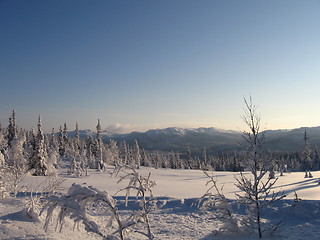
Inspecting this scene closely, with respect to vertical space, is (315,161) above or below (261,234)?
below

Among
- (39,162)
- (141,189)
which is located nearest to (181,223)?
(141,189)

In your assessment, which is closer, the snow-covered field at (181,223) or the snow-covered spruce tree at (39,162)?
the snow-covered field at (181,223)

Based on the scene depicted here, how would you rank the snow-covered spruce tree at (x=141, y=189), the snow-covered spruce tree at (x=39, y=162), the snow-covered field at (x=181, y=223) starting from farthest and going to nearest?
the snow-covered spruce tree at (x=39, y=162), the snow-covered field at (x=181, y=223), the snow-covered spruce tree at (x=141, y=189)

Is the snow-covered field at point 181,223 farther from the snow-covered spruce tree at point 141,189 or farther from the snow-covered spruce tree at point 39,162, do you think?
the snow-covered spruce tree at point 39,162

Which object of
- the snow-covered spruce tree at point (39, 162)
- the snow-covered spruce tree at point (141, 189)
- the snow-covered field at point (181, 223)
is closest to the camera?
the snow-covered spruce tree at point (141, 189)

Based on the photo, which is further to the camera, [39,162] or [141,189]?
[39,162]

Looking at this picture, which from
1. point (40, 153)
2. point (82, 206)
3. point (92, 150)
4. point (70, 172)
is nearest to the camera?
point (82, 206)

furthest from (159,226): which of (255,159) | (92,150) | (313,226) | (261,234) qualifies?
(92,150)

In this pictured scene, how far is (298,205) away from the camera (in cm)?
1430

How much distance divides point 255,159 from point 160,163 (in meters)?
93.0

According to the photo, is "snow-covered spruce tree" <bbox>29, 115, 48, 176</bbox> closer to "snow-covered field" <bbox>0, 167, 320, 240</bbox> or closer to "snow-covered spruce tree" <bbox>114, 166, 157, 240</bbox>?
"snow-covered field" <bbox>0, 167, 320, 240</bbox>

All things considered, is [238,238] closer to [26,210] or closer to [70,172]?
[26,210]

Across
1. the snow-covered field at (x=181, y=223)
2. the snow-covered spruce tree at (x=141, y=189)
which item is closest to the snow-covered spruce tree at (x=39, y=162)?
the snow-covered field at (x=181, y=223)

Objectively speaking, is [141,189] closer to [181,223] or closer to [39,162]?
[181,223]
